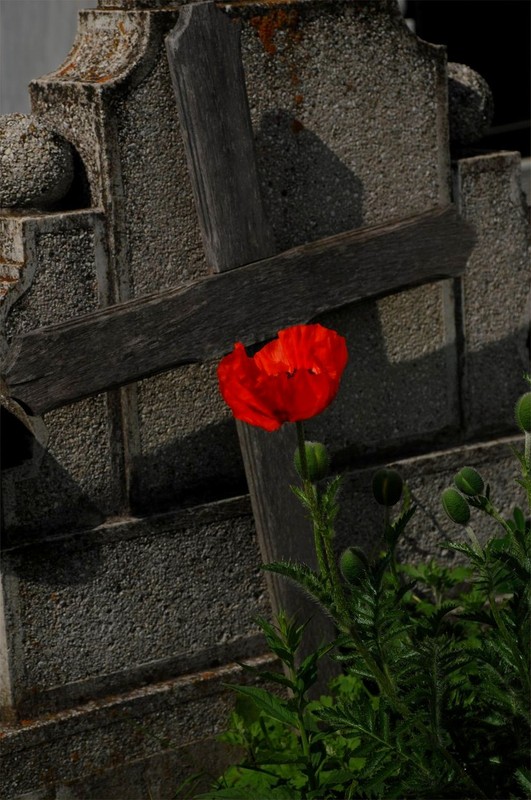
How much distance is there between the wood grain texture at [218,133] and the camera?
2426mm

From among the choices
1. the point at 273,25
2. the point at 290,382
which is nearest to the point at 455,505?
the point at 290,382

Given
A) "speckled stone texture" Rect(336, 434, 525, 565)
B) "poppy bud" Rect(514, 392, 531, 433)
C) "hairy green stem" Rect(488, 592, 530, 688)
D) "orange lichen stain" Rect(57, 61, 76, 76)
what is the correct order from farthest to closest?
"speckled stone texture" Rect(336, 434, 525, 565)
"orange lichen stain" Rect(57, 61, 76, 76)
"poppy bud" Rect(514, 392, 531, 433)
"hairy green stem" Rect(488, 592, 530, 688)

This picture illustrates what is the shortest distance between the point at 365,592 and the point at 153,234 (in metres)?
0.94

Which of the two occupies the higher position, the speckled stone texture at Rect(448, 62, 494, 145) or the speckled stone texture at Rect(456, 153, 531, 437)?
the speckled stone texture at Rect(448, 62, 494, 145)

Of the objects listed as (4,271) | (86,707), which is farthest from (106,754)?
(4,271)

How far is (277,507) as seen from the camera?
2645 mm

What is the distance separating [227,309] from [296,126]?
0.47 meters

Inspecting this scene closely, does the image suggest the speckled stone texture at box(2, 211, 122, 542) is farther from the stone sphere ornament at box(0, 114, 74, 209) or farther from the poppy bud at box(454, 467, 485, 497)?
the poppy bud at box(454, 467, 485, 497)

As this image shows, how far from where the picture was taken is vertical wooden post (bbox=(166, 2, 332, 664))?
2.43m

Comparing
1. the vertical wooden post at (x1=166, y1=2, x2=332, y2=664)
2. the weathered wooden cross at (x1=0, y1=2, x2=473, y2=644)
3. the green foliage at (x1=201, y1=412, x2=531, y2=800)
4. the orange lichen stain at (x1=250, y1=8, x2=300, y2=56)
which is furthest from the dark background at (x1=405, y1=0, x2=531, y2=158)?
the green foliage at (x1=201, y1=412, x2=531, y2=800)

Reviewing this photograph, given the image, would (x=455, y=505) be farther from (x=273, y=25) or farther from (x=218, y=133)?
(x=273, y=25)

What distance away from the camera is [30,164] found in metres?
2.45

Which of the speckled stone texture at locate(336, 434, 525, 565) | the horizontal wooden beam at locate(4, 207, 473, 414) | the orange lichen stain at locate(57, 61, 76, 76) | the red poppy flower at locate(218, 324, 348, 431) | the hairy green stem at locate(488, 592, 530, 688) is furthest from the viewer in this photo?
the speckled stone texture at locate(336, 434, 525, 565)

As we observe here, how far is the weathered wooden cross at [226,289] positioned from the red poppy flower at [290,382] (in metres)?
0.57
